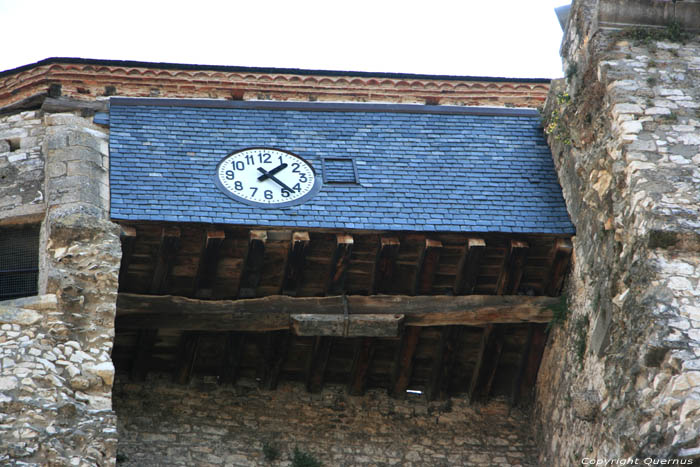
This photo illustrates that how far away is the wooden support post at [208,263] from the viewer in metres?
9.91

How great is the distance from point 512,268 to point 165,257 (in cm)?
325

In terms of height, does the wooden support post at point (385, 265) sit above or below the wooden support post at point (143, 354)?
above

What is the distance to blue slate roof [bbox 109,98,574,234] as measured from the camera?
1025 centimetres

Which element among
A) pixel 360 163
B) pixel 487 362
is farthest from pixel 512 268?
pixel 360 163

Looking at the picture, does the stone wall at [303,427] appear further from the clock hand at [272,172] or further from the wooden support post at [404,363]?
the clock hand at [272,172]

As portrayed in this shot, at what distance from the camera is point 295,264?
10.1m

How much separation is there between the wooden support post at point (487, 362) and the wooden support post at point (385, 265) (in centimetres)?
113

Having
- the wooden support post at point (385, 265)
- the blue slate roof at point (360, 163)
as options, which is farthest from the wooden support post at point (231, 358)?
the wooden support post at point (385, 265)

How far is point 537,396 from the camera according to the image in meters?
10.7

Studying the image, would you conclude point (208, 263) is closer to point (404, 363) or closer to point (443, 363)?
point (404, 363)

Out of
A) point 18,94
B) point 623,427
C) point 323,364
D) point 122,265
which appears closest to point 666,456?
point 623,427

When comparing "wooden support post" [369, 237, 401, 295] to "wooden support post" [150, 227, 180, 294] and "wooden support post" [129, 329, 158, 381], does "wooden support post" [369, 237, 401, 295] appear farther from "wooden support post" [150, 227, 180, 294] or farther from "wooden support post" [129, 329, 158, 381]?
"wooden support post" [129, 329, 158, 381]

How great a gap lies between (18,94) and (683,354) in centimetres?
772

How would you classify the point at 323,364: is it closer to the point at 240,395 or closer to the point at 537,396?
the point at 240,395
